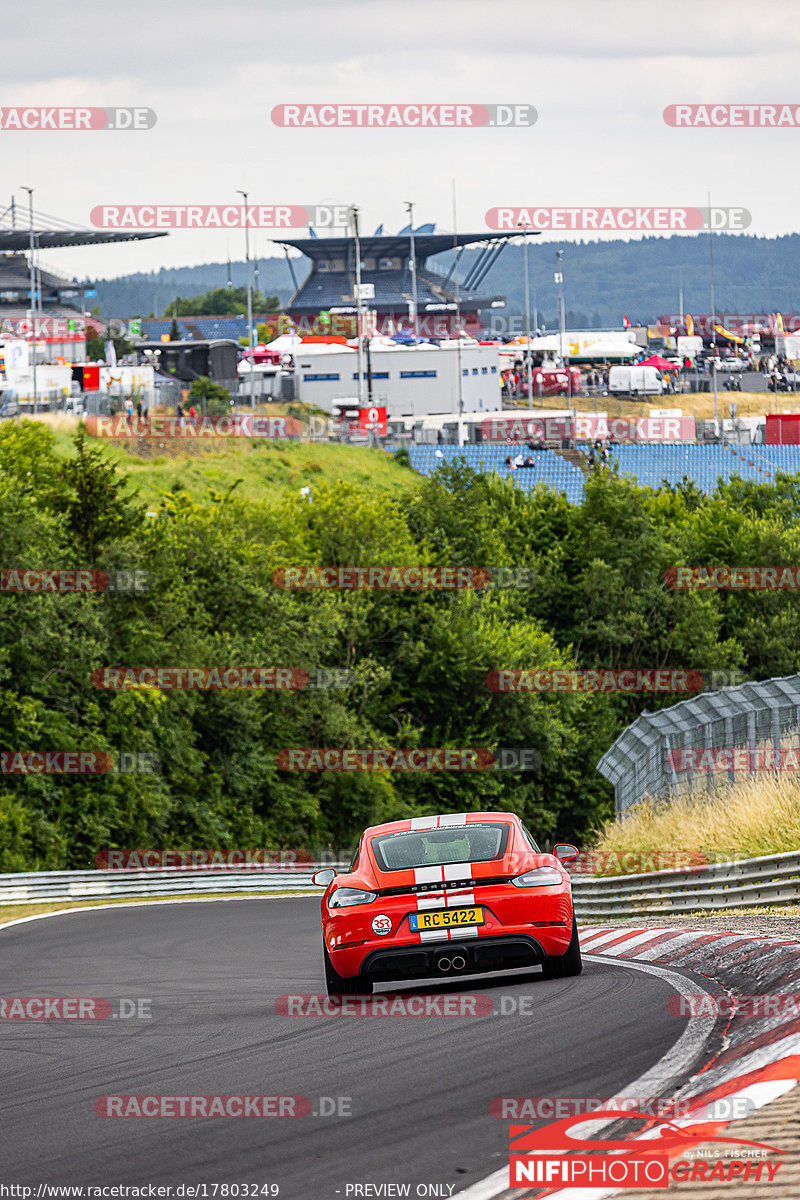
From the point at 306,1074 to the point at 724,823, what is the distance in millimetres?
9895

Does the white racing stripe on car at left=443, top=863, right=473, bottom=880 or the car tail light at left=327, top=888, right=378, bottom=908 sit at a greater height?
the white racing stripe on car at left=443, top=863, right=473, bottom=880

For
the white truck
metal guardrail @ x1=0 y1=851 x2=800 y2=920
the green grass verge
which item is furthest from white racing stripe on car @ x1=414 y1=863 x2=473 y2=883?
the white truck

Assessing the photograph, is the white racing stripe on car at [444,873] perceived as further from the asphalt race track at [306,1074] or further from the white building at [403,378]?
the white building at [403,378]

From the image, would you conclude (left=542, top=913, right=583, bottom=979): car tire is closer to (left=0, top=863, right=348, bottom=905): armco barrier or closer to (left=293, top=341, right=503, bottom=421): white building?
(left=0, top=863, right=348, bottom=905): armco barrier

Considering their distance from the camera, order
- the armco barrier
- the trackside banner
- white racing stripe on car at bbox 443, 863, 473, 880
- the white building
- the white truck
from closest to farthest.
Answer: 1. white racing stripe on car at bbox 443, 863, 473, 880
2. the armco barrier
3. the trackside banner
4. the white building
5. the white truck

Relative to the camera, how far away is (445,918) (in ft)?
31.3

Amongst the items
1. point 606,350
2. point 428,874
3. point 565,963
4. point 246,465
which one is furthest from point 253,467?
point 606,350

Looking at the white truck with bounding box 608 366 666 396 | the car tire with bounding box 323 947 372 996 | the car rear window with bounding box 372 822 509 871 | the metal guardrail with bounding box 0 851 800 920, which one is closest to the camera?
the car tire with bounding box 323 947 372 996

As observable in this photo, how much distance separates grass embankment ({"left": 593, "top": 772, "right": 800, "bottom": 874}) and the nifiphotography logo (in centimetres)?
965

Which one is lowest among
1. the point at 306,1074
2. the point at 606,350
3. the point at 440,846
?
the point at 306,1074

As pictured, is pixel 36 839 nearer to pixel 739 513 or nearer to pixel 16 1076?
pixel 16 1076

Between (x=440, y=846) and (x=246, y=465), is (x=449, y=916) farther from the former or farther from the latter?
(x=246, y=465)

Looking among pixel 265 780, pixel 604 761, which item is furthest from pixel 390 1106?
pixel 265 780

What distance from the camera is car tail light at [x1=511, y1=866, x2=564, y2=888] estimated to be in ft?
31.8
